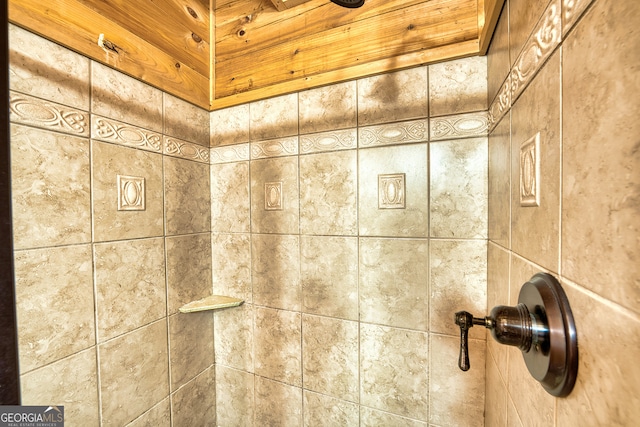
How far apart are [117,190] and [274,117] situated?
0.63m

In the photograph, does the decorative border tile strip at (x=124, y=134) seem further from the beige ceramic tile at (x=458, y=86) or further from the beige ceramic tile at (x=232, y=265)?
the beige ceramic tile at (x=458, y=86)

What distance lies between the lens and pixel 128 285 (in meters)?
0.80

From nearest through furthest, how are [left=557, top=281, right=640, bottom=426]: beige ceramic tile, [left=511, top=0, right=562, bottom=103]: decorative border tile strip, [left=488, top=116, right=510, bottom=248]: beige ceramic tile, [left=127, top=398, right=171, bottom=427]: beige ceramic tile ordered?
[left=557, top=281, right=640, bottom=426]: beige ceramic tile
[left=511, top=0, right=562, bottom=103]: decorative border tile strip
[left=488, top=116, right=510, bottom=248]: beige ceramic tile
[left=127, top=398, right=171, bottom=427]: beige ceramic tile

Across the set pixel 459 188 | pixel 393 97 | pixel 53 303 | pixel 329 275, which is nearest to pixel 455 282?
pixel 459 188

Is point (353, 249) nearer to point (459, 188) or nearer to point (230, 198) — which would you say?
point (459, 188)

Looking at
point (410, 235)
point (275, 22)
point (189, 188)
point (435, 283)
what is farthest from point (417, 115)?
point (189, 188)

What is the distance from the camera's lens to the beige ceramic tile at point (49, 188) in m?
0.58

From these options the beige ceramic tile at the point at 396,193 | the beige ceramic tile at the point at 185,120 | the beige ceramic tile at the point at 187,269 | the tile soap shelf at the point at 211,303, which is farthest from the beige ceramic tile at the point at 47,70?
the beige ceramic tile at the point at 396,193

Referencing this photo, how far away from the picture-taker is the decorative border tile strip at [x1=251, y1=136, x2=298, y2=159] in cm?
96

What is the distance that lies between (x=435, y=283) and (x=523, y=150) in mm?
484

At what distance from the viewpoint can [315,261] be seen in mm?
926

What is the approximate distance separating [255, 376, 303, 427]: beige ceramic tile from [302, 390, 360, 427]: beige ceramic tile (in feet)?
0.12

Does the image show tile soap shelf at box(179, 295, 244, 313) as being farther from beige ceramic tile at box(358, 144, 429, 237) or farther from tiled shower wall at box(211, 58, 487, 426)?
beige ceramic tile at box(358, 144, 429, 237)

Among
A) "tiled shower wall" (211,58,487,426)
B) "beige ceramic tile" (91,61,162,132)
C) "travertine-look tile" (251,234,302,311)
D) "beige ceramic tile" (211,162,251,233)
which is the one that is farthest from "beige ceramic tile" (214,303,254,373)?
"beige ceramic tile" (91,61,162,132)
